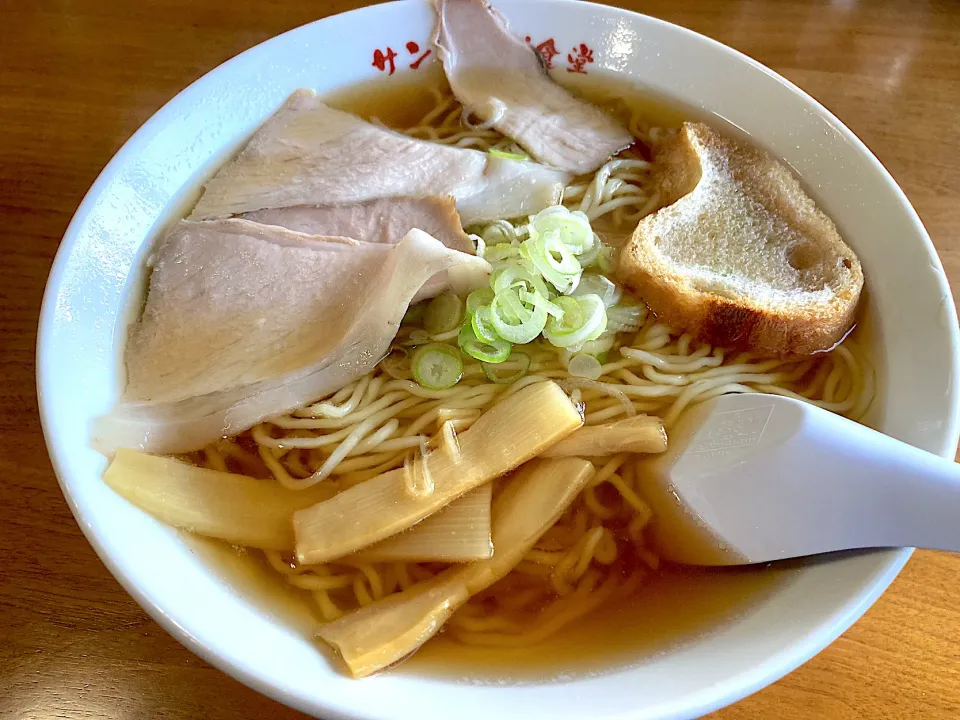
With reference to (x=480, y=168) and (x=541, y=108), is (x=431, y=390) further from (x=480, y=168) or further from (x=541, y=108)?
(x=541, y=108)

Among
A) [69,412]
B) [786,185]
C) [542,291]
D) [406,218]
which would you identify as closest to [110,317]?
[69,412]

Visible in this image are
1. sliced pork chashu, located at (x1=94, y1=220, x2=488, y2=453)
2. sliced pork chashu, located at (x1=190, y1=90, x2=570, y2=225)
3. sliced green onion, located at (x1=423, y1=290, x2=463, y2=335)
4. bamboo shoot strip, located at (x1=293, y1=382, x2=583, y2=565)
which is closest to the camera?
bamboo shoot strip, located at (x1=293, y1=382, x2=583, y2=565)

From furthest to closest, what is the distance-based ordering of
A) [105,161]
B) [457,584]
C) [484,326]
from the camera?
[105,161] < [484,326] < [457,584]

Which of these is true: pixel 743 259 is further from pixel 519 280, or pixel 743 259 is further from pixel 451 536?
pixel 451 536

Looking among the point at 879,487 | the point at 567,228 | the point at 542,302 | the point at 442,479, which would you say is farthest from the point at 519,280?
the point at 879,487

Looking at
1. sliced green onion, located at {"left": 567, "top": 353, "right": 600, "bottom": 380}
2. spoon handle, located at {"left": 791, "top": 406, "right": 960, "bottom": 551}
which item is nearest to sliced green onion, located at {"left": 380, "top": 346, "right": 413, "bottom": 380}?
sliced green onion, located at {"left": 567, "top": 353, "right": 600, "bottom": 380}

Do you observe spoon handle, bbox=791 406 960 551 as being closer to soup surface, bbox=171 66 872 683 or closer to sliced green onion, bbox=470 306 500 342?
soup surface, bbox=171 66 872 683
